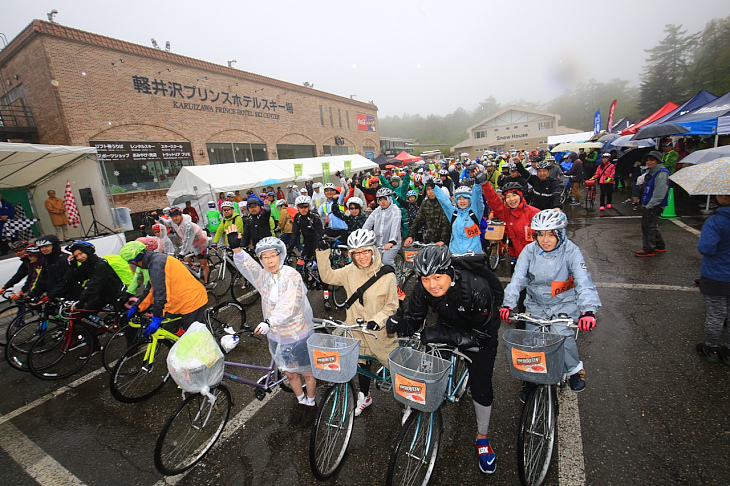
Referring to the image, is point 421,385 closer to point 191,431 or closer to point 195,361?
point 195,361

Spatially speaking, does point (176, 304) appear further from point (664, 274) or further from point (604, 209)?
point (604, 209)

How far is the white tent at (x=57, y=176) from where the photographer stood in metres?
12.1

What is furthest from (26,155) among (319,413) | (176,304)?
(319,413)

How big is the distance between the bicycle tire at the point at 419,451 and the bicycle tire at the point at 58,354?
17.9 feet

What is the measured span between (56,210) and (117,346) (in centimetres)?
1182

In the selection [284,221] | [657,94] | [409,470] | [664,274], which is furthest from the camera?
[657,94]

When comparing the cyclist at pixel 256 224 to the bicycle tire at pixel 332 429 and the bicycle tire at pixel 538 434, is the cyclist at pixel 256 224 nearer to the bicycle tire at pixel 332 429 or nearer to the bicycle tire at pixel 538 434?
the bicycle tire at pixel 332 429

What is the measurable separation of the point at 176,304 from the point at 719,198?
651cm

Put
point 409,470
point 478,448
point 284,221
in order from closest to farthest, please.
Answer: point 409,470
point 478,448
point 284,221

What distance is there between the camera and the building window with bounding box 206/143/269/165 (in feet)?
82.0

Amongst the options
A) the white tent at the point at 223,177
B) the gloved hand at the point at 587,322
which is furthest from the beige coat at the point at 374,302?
the white tent at the point at 223,177

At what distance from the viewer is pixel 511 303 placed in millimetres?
3025

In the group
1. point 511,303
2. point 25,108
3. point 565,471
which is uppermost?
point 25,108

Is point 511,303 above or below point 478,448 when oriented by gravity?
above
